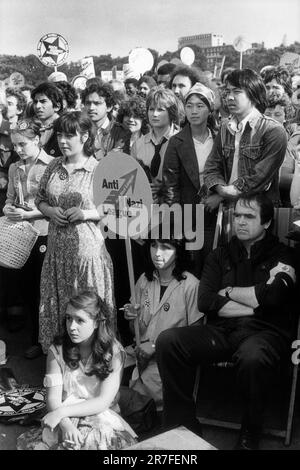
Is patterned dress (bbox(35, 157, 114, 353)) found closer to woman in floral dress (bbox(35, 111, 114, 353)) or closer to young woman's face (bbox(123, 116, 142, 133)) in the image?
woman in floral dress (bbox(35, 111, 114, 353))

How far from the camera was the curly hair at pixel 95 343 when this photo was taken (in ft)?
11.0

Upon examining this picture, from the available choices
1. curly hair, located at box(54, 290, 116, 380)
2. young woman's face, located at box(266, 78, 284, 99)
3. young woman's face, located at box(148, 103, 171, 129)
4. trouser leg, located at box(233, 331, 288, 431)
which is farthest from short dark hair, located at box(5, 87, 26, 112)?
trouser leg, located at box(233, 331, 288, 431)

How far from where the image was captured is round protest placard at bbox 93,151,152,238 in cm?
377

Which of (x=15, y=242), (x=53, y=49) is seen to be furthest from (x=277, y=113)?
(x=15, y=242)

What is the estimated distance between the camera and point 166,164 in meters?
4.21

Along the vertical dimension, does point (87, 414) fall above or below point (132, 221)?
below

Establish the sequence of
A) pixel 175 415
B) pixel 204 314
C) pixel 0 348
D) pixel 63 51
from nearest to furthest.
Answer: pixel 175 415 → pixel 204 314 → pixel 0 348 → pixel 63 51

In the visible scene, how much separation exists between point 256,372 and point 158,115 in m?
1.97

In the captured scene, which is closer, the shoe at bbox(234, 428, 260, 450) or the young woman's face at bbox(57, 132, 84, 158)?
the shoe at bbox(234, 428, 260, 450)

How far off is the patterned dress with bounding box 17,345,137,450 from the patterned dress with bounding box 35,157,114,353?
2.48ft

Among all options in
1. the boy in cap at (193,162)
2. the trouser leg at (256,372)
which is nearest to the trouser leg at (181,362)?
the trouser leg at (256,372)
